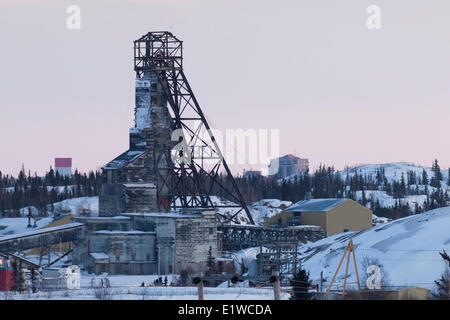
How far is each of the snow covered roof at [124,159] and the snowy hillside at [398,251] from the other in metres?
17.5

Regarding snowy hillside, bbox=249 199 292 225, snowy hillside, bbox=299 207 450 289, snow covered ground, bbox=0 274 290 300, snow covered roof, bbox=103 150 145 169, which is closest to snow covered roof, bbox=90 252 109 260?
snow covered roof, bbox=103 150 145 169

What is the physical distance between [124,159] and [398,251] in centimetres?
2916

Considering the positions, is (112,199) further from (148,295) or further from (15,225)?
(148,295)

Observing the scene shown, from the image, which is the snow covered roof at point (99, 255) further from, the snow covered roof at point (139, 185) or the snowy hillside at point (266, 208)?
the snowy hillside at point (266, 208)

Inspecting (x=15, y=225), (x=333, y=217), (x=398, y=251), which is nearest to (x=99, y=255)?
(x=398, y=251)

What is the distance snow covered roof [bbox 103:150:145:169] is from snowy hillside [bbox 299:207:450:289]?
688 inches

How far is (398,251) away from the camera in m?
73.6

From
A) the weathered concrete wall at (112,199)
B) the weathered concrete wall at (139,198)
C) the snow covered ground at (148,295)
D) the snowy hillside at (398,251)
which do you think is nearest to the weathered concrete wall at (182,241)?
the snowy hillside at (398,251)

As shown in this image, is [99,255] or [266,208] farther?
[266,208]

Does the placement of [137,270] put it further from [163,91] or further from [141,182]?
[163,91]

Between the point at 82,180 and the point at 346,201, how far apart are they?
79.8m

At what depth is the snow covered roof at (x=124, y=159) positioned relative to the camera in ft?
295

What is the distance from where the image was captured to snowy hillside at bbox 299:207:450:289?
216ft
